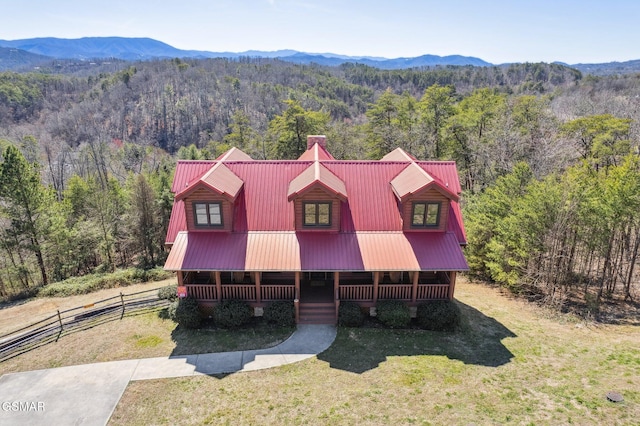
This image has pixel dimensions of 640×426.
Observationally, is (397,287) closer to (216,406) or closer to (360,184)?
(360,184)

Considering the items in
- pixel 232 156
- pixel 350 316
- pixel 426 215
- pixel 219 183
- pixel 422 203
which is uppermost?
pixel 232 156

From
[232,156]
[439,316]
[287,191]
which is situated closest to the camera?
[439,316]

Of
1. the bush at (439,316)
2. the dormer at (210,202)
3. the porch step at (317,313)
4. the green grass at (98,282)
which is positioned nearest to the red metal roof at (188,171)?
the dormer at (210,202)

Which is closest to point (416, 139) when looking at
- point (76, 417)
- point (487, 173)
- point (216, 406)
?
point (487, 173)

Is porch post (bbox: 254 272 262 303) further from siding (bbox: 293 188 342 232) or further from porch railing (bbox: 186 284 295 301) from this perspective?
siding (bbox: 293 188 342 232)

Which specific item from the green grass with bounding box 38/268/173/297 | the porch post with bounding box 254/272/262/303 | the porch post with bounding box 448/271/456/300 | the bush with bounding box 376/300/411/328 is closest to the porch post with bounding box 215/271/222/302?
the porch post with bounding box 254/272/262/303

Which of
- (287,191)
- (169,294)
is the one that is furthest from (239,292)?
(287,191)

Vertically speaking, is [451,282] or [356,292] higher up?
[451,282]

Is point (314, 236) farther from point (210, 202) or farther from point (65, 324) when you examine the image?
point (65, 324)
